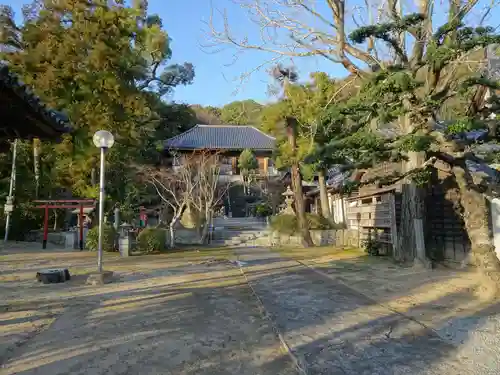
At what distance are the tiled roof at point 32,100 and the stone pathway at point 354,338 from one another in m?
3.82

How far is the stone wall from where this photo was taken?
1837 centimetres

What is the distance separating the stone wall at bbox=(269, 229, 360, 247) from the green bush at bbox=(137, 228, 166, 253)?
639 cm

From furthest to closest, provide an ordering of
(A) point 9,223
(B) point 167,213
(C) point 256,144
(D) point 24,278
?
(C) point 256,144 < (B) point 167,213 < (A) point 9,223 < (D) point 24,278

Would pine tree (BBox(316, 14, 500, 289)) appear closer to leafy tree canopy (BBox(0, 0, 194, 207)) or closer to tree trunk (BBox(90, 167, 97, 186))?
leafy tree canopy (BBox(0, 0, 194, 207))

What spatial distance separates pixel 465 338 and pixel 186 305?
146 inches

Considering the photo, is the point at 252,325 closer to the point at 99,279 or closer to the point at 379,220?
the point at 99,279

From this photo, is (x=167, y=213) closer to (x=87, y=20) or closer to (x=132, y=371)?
(x=87, y=20)

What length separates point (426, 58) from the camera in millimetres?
6516

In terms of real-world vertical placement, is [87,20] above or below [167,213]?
above

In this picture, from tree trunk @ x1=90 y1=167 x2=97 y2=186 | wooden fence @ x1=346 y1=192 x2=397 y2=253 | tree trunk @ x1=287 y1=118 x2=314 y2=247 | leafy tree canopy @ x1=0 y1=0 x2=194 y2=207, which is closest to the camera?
wooden fence @ x1=346 y1=192 x2=397 y2=253

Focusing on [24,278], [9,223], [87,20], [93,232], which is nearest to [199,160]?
[93,232]

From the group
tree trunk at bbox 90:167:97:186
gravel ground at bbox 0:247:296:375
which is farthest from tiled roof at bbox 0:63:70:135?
tree trunk at bbox 90:167:97:186

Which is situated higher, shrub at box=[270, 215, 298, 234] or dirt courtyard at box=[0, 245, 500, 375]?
shrub at box=[270, 215, 298, 234]

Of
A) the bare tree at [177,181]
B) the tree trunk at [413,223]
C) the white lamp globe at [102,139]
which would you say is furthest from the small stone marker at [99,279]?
the bare tree at [177,181]
